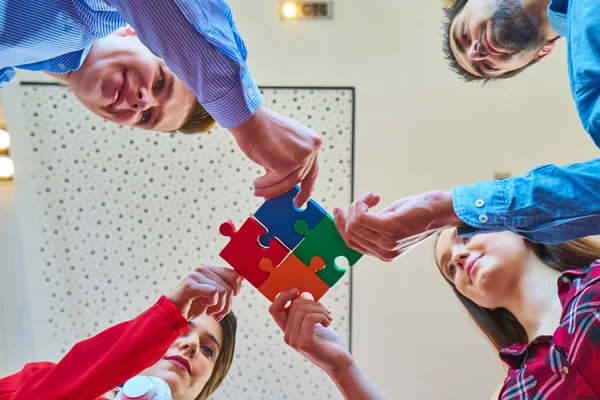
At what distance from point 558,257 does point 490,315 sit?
0.43 metres

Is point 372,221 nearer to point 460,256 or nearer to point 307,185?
point 307,185

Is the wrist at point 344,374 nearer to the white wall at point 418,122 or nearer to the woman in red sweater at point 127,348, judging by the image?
the woman in red sweater at point 127,348

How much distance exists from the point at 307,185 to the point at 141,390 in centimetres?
110

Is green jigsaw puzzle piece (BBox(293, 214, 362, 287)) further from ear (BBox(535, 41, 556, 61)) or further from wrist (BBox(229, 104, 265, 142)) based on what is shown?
ear (BBox(535, 41, 556, 61))

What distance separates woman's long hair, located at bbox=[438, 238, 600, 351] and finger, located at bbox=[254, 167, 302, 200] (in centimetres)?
140

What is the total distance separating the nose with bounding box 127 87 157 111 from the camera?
185 cm

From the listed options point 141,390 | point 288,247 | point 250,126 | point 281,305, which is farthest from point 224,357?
point 250,126

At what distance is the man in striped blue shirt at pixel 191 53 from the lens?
0.85m

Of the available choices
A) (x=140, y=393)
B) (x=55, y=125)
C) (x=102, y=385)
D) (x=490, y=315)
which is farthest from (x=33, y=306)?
(x=490, y=315)

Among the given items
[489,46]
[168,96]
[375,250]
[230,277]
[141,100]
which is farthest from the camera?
[489,46]

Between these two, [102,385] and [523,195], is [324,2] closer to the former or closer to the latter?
[523,195]

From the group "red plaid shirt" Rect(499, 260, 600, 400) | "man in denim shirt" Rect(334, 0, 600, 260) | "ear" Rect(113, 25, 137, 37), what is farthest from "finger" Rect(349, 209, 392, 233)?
"ear" Rect(113, 25, 137, 37)

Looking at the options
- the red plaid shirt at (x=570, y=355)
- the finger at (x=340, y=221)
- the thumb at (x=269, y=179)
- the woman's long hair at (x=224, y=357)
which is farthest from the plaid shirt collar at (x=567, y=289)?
the woman's long hair at (x=224, y=357)

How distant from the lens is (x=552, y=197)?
1065 millimetres
